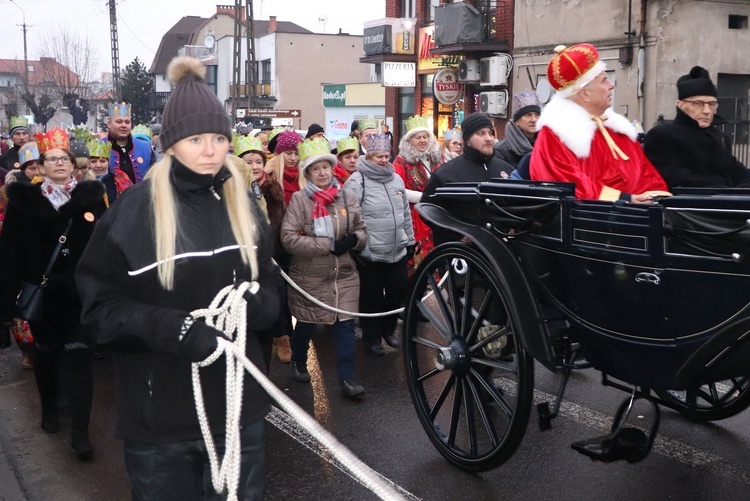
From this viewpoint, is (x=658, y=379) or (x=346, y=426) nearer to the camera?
(x=658, y=379)

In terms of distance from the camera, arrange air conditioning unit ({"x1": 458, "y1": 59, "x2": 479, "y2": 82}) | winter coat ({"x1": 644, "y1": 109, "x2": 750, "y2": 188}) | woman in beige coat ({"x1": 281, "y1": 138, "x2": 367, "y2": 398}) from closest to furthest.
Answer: winter coat ({"x1": 644, "y1": 109, "x2": 750, "y2": 188}), woman in beige coat ({"x1": 281, "y1": 138, "x2": 367, "y2": 398}), air conditioning unit ({"x1": 458, "y1": 59, "x2": 479, "y2": 82})

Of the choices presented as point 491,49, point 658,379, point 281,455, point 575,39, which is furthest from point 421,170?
point 491,49

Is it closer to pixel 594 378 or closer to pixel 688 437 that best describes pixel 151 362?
pixel 688 437

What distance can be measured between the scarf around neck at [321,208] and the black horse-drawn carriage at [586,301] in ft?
3.73

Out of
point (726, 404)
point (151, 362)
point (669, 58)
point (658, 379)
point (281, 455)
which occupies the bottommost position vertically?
point (281, 455)

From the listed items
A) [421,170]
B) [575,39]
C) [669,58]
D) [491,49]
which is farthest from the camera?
[491,49]

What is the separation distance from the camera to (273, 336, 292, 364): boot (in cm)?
677

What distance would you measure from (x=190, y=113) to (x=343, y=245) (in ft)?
10.8

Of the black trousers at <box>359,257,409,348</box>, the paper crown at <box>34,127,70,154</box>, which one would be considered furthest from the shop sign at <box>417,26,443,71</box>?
the paper crown at <box>34,127,70,154</box>

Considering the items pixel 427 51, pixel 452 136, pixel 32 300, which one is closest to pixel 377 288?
pixel 32 300

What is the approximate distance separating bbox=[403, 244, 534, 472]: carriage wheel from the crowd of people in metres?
0.39

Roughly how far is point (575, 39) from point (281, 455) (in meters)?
15.9

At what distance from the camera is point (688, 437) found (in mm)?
4816

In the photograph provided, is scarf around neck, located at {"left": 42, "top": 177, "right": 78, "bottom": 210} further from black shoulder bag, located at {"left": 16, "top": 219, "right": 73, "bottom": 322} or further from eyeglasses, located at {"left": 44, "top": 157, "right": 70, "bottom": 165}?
black shoulder bag, located at {"left": 16, "top": 219, "right": 73, "bottom": 322}
